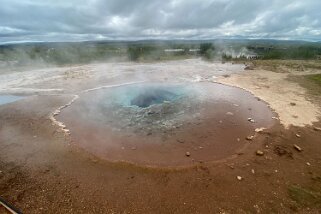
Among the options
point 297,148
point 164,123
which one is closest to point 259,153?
point 297,148

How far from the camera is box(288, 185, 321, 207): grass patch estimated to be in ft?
19.5

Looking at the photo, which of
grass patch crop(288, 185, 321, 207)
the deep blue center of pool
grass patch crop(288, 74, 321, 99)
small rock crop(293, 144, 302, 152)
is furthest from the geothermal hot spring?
grass patch crop(288, 74, 321, 99)

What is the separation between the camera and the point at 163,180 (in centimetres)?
704

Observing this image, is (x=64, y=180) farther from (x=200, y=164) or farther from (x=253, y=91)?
(x=253, y=91)

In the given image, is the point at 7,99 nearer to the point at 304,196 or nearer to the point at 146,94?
the point at 146,94

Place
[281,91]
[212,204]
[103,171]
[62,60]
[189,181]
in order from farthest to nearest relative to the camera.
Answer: [62,60] → [281,91] → [103,171] → [189,181] → [212,204]

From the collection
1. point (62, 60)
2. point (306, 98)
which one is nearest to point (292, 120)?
point (306, 98)

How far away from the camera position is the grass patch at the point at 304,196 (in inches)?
235

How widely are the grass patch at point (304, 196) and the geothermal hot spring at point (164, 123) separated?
2.41 meters

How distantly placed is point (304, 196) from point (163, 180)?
401cm

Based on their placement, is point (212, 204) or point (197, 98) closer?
point (212, 204)

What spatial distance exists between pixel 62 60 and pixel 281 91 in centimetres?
3548

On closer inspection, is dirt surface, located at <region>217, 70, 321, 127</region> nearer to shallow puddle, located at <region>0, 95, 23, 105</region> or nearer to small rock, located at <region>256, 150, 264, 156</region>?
small rock, located at <region>256, 150, 264, 156</region>

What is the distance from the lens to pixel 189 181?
22.8 feet
